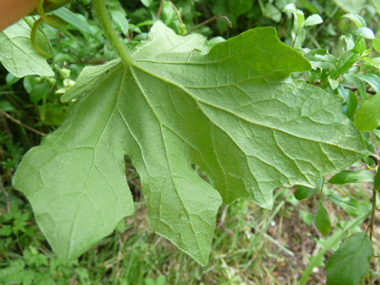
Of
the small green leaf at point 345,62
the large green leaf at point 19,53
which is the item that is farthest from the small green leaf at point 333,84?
the large green leaf at point 19,53

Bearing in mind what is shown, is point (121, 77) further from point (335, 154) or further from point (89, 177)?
point (335, 154)

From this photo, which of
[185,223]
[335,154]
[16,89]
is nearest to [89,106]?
[185,223]

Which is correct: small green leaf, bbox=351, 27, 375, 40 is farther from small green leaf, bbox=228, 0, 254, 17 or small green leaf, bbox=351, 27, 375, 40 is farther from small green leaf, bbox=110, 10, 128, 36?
small green leaf, bbox=228, 0, 254, 17

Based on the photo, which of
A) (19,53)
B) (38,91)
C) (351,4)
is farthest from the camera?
(38,91)

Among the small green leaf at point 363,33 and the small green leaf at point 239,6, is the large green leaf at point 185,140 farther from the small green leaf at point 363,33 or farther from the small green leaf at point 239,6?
the small green leaf at point 239,6

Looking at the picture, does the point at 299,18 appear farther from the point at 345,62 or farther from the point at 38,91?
the point at 38,91

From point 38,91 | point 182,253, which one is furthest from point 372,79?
point 182,253
